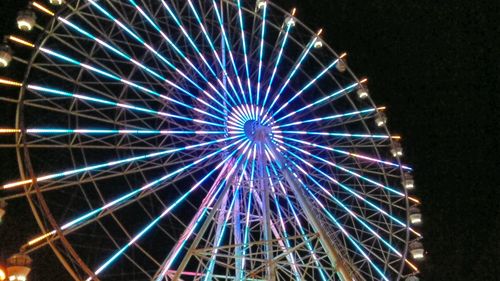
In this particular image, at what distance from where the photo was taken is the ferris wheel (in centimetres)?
1435

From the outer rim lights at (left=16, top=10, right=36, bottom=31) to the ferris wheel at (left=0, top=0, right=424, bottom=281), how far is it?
0.03 m

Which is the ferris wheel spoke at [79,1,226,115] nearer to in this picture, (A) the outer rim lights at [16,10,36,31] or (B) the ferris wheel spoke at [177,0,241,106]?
(B) the ferris wheel spoke at [177,0,241,106]

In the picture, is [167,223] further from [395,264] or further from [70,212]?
[395,264]

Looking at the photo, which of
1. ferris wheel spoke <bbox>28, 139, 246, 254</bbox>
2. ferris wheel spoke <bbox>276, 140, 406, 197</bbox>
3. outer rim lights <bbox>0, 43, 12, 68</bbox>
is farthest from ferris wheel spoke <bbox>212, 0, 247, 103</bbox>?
outer rim lights <bbox>0, 43, 12, 68</bbox>

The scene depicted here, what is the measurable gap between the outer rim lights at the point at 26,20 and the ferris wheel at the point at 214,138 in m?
0.03

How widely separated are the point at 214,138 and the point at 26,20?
6026 mm

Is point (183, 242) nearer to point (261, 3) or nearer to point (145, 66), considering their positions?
point (145, 66)

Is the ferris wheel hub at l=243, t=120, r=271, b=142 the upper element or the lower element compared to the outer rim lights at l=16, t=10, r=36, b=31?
lower

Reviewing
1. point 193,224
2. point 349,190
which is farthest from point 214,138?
point 349,190

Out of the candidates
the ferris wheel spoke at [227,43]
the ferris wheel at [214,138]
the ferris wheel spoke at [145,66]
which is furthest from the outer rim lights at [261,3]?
the ferris wheel spoke at [145,66]

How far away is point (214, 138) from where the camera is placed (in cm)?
1619

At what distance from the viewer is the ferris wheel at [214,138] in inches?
565

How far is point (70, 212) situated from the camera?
24.0 metres

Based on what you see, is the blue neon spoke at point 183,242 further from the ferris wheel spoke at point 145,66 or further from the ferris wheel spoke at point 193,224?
the ferris wheel spoke at point 145,66
